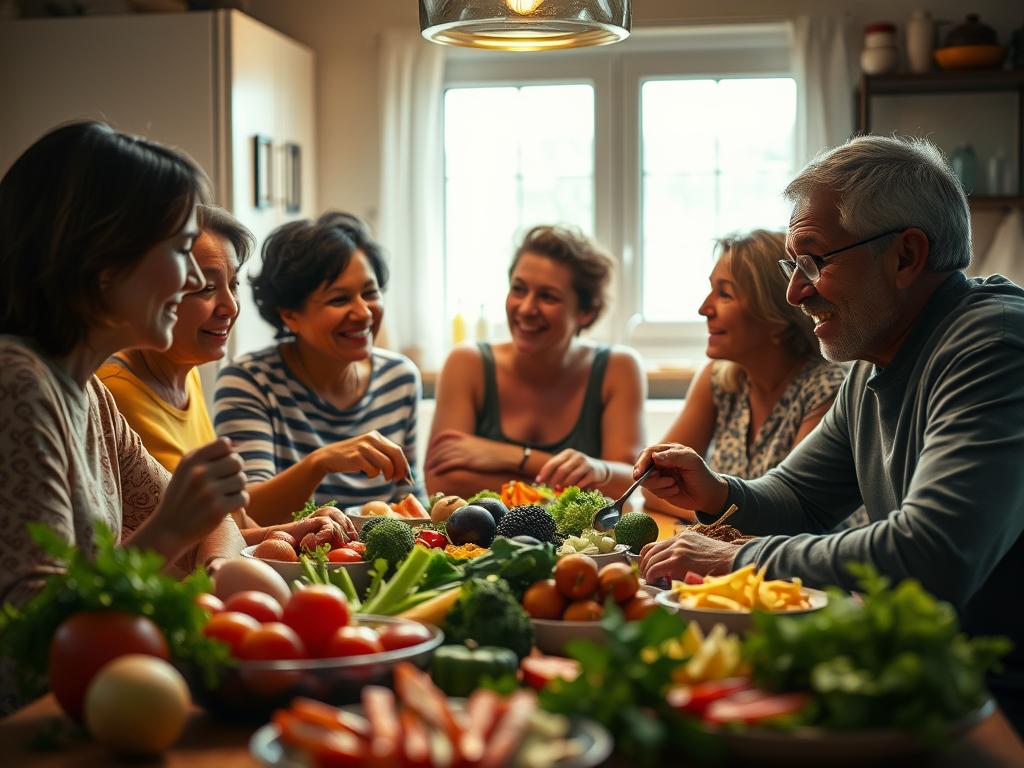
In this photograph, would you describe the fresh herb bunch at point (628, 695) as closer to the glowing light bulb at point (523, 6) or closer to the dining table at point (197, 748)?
the dining table at point (197, 748)

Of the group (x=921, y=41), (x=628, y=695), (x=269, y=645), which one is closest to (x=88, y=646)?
(x=269, y=645)

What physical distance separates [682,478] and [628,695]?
124 cm

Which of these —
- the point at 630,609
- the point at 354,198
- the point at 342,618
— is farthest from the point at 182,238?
the point at 354,198

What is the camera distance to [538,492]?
243cm

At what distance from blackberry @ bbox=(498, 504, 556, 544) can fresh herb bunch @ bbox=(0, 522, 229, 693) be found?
85 cm

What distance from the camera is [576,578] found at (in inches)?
56.4

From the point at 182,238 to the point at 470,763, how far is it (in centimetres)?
102

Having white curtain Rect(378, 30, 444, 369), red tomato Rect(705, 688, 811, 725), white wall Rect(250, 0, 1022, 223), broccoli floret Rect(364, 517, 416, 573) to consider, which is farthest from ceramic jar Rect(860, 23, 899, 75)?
red tomato Rect(705, 688, 811, 725)

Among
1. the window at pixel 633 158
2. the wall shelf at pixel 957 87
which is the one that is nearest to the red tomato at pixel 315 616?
the wall shelf at pixel 957 87

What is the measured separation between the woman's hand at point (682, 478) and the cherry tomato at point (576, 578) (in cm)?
76

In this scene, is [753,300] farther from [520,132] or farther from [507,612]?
[520,132]

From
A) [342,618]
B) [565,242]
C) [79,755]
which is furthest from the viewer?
[565,242]

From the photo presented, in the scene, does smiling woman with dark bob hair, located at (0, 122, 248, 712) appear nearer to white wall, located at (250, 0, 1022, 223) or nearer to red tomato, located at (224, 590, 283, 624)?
red tomato, located at (224, 590, 283, 624)

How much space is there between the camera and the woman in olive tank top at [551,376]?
3.38 m
